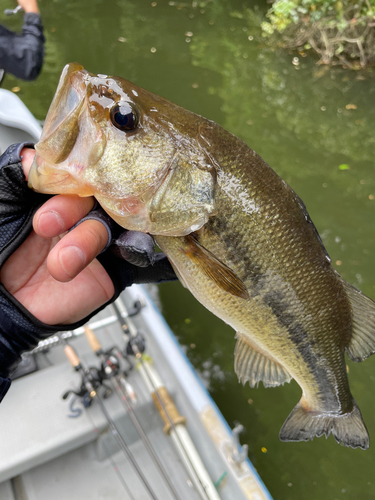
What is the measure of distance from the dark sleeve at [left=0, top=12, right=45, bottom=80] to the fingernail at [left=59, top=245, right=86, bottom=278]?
3.56 m

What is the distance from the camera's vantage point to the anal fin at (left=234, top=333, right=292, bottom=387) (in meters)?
1.84

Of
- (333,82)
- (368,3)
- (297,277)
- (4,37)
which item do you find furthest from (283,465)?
(368,3)

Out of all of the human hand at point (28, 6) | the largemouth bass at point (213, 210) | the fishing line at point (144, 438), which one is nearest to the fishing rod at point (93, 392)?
the fishing line at point (144, 438)

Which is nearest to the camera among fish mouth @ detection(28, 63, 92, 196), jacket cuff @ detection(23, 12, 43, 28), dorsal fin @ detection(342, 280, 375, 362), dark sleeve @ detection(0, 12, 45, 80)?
fish mouth @ detection(28, 63, 92, 196)

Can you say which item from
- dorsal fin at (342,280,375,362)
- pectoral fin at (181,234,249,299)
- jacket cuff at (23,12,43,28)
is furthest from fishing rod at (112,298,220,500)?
jacket cuff at (23,12,43,28)

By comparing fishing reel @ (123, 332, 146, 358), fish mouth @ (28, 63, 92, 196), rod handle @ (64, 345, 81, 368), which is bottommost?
rod handle @ (64, 345, 81, 368)

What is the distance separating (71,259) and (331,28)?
966 centimetres

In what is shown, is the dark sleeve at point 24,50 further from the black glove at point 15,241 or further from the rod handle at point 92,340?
the black glove at point 15,241

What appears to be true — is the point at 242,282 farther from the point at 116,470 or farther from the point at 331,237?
the point at 331,237

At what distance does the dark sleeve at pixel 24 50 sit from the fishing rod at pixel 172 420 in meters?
2.85

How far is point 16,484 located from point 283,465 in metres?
2.42

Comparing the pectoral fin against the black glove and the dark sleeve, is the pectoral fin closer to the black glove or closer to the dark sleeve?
the black glove

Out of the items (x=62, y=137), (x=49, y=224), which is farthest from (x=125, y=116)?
(x=49, y=224)

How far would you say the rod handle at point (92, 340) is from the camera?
2619mm
